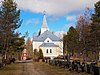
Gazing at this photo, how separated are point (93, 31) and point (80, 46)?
3.36 m

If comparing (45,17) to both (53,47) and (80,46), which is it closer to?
(53,47)

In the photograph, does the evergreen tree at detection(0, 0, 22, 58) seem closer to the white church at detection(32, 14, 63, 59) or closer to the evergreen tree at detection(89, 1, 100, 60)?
the evergreen tree at detection(89, 1, 100, 60)

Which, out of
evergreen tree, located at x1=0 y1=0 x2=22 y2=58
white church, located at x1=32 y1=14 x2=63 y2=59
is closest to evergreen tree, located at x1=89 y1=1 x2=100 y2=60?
evergreen tree, located at x1=0 y1=0 x2=22 y2=58

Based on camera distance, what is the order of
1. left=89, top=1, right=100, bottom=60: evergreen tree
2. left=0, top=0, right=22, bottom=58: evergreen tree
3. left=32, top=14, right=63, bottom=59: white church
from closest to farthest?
left=89, top=1, right=100, bottom=60: evergreen tree < left=0, top=0, right=22, bottom=58: evergreen tree < left=32, top=14, right=63, bottom=59: white church

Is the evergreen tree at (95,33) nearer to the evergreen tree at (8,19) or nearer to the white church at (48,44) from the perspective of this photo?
the evergreen tree at (8,19)

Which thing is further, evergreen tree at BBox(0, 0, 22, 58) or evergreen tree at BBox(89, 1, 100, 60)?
evergreen tree at BBox(0, 0, 22, 58)

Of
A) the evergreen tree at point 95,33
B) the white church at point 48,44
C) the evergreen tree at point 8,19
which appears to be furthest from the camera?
the white church at point 48,44

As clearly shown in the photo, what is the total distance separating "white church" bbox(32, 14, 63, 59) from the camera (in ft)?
355

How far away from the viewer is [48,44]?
11112cm

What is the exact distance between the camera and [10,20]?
159ft

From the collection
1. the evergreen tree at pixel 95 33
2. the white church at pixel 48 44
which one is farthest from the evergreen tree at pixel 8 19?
the white church at pixel 48 44

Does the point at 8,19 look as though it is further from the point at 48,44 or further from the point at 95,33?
the point at 48,44

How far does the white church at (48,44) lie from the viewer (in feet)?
355

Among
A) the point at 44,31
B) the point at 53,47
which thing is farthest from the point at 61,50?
the point at 44,31
